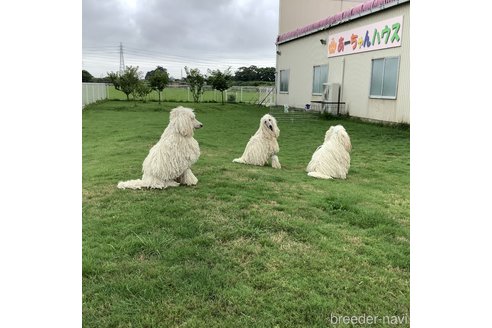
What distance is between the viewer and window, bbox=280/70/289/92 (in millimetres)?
19969

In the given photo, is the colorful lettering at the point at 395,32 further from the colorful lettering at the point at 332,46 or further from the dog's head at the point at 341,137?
the dog's head at the point at 341,137

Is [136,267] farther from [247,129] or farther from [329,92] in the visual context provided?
[329,92]

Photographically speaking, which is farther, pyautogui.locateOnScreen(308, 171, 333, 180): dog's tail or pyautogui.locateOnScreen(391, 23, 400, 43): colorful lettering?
pyautogui.locateOnScreen(391, 23, 400, 43): colorful lettering

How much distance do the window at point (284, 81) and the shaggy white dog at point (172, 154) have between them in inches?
641

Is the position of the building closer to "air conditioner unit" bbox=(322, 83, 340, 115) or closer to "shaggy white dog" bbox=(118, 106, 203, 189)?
"air conditioner unit" bbox=(322, 83, 340, 115)

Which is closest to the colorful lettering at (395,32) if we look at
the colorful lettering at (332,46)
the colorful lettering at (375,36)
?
the colorful lettering at (375,36)

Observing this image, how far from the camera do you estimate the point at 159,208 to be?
371 cm

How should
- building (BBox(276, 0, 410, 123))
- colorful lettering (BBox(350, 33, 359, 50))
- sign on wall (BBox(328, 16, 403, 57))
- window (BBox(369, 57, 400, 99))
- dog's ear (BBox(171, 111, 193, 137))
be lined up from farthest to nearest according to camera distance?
colorful lettering (BBox(350, 33, 359, 50)) → window (BBox(369, 57, 400, 99)) → sign on wall (BBox(328, 16, 403, 57)) → building (BBox(276, 0, 410, 123)) → dog's ear (BBox(171, 111, 193, 137))

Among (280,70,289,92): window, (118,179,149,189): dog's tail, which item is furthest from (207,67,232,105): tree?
(118,179,149,189): dog's tail

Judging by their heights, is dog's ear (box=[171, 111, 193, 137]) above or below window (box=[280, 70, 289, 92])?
below

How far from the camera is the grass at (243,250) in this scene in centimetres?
208
